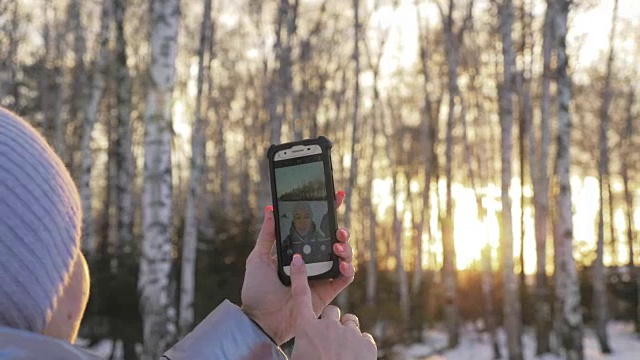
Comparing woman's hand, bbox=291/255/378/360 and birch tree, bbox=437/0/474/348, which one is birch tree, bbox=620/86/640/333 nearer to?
birch tree, bbox=437/0/474/348

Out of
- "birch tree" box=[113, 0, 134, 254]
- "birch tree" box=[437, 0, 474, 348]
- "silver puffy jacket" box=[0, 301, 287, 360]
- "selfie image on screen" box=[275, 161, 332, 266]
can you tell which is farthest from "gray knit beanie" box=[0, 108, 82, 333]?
"birch tree" box=[437, 0, 474, 348]

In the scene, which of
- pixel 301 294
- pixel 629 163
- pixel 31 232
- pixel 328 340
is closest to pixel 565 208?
pixel 301 294

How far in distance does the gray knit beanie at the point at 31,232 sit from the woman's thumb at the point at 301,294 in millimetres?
356

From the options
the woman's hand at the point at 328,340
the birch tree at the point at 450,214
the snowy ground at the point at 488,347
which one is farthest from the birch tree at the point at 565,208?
the woman's hand at the point at 328,340

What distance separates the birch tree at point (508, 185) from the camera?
13653 millimetres

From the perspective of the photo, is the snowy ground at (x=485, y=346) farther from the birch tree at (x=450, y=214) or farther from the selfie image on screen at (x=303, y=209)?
the selfie image on screen at (x=303, y=209)

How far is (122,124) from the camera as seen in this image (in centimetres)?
1391

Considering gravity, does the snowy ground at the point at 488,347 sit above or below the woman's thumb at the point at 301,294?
below

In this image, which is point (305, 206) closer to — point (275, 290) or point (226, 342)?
point (275, 290)

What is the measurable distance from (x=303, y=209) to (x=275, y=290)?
0.23m

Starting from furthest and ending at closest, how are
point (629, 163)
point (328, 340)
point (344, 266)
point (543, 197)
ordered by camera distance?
point (629, 163), point (543, 197), point (344, 266), point (328, 340)

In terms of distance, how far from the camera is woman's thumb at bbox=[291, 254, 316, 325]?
3.50 feet

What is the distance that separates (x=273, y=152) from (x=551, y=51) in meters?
16.4

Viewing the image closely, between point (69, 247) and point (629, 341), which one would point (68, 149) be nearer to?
point (629, 341)
